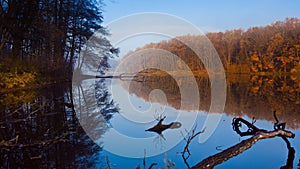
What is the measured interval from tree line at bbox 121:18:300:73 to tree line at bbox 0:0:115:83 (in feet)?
63.8

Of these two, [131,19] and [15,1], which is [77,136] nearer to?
[131,19]

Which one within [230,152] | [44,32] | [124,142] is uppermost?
[44,32]

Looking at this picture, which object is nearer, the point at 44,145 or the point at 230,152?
the point at 230,152

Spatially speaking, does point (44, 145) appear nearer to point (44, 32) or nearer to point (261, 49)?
point (44, 32)

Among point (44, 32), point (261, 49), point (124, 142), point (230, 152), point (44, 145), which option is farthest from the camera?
point (261, 49)

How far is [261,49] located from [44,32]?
37344 mm

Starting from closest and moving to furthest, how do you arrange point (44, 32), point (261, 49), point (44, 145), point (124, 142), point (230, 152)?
point (230, 152), point (44, 145), point (124, 142), point (44, 32), point (261, 49)

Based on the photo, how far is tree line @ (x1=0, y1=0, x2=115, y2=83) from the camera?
12.6 m

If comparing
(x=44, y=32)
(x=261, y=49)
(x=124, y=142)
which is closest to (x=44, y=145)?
(x=124, y=142)

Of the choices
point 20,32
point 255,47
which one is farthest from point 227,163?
point 255,47

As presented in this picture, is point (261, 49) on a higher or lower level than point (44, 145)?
higher

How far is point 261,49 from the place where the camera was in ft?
141

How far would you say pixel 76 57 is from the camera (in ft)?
79.2

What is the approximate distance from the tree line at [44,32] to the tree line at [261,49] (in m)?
19.5
